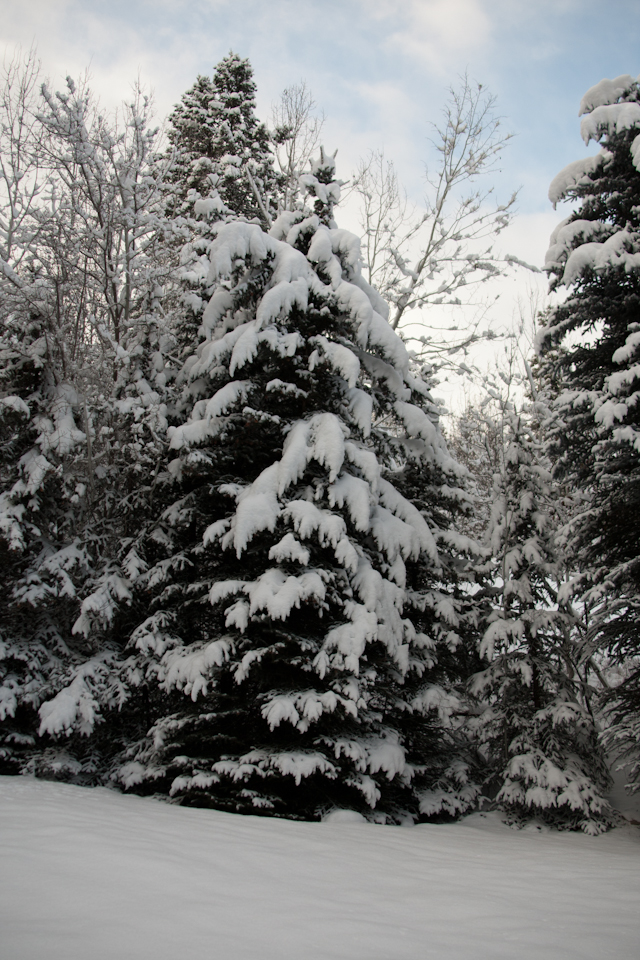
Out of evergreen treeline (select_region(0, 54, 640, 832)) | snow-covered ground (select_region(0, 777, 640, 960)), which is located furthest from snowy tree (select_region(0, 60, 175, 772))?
snow-covered ground (select_region(0, 777, 640, 960))

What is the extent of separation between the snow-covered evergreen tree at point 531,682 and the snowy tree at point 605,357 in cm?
69

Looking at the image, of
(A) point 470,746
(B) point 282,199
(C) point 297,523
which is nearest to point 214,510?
(C) point 297,523

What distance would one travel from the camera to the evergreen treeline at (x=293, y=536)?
24.8 feet

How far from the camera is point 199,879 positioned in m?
3.37

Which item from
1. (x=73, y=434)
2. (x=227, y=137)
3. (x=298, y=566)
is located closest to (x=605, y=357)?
(x=298, y=566)

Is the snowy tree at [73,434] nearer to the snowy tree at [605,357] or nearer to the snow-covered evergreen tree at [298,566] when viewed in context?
the snow-covered evergreen tree at [298,566]

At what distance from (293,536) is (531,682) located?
5.00m

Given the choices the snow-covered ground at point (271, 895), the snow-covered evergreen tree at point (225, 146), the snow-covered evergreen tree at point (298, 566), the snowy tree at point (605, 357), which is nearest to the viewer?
the snow-covered ground at point (271, 895)

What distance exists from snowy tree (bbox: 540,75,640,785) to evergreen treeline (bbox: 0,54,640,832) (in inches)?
1.8

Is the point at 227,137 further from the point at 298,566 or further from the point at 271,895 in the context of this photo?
the point at 271,895

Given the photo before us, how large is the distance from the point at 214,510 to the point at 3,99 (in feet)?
32.4

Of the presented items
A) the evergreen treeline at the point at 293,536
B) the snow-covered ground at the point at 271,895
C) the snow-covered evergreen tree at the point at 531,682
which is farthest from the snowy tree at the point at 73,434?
the snow-covered evergreen tree at the point at 531,682

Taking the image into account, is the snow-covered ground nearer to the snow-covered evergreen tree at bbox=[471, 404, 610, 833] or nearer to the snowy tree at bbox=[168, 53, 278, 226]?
the snow-covered evergreen tree at bbox=[471, 404, 610, 833]

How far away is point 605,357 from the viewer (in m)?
9.36
